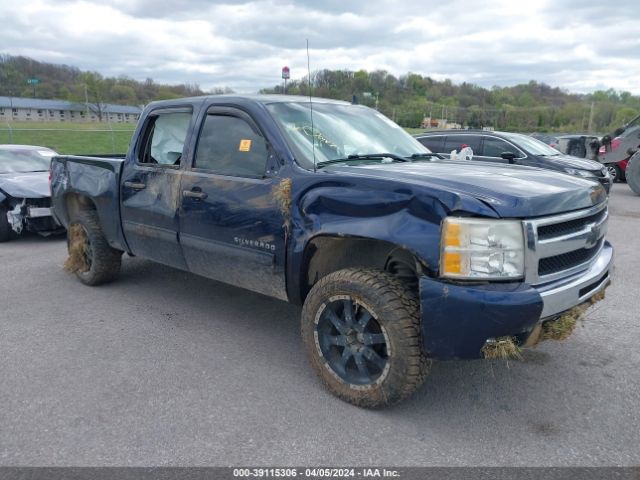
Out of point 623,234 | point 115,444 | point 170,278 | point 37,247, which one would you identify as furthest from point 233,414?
point 623,234

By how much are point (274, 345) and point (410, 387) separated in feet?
4.72

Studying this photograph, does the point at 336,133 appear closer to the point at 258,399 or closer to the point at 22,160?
the point at 258,399

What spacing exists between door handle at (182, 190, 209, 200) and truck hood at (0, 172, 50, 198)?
461 cm

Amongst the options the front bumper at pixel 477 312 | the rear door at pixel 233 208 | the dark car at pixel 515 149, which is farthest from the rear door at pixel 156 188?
the dark car at pixel 515 149

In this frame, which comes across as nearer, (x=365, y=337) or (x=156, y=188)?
(x=365, y=337)

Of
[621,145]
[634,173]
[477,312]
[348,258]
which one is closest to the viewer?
[477,312]

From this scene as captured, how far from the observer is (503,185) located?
2912 millimetres

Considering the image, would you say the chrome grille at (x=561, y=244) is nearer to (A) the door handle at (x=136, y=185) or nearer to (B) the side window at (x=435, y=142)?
(A) the door handle at (x=136, y=185)

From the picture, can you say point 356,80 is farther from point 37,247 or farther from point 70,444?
point 37,247

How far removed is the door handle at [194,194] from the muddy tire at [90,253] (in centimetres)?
169

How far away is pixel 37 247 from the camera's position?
24.8 ft

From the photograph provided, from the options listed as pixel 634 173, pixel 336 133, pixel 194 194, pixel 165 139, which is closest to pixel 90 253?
pixel 165 139

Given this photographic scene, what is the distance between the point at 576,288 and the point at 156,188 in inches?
129

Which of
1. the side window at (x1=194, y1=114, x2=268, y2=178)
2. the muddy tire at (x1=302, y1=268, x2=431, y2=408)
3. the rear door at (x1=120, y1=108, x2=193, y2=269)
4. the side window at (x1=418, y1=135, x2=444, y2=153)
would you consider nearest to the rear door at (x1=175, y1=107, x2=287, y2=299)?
the side window at (x1=194, y1=114, x2=268, y2=178)
